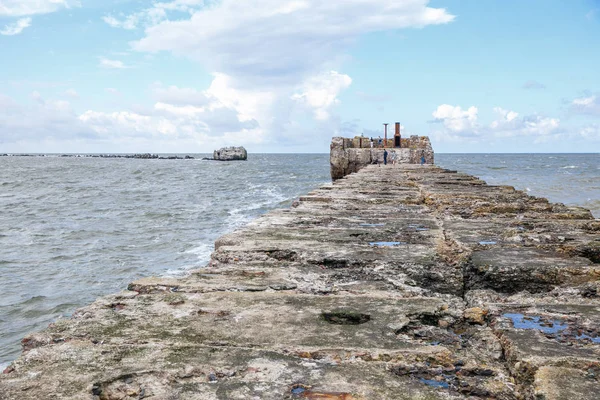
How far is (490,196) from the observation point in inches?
211

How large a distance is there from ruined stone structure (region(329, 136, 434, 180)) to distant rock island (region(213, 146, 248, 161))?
297 ft

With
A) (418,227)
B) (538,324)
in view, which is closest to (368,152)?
(418,227)

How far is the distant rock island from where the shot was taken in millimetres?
111625

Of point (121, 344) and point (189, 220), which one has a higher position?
point (121, 344)

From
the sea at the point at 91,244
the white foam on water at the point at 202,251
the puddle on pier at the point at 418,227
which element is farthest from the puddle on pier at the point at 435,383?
the white foam on water at the point at 202,251

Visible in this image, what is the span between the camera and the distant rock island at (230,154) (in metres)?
112

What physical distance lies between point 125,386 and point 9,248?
13.1 metres

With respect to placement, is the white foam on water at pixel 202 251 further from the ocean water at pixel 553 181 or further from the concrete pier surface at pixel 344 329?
the concrete pier surface at pixel 344 329

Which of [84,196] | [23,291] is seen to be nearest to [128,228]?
[23,291]

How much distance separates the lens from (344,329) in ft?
5.50

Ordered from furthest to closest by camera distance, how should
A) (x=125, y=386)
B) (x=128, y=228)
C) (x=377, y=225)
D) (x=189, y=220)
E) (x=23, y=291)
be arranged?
(x=189, y=220) → (x=128, y=228) → (x=23, y=291) → (x=377, y=225) → (x=125, y=386)

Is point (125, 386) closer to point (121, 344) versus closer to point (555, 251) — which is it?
point (121, 344)

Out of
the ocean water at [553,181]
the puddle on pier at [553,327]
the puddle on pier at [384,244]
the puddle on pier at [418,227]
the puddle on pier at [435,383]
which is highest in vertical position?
the puddle on pier at [418,227]

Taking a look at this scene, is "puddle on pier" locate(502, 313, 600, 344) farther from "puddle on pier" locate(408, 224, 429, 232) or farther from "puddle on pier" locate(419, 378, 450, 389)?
"puddle on pier" locate(408, 224, 429, 232)
